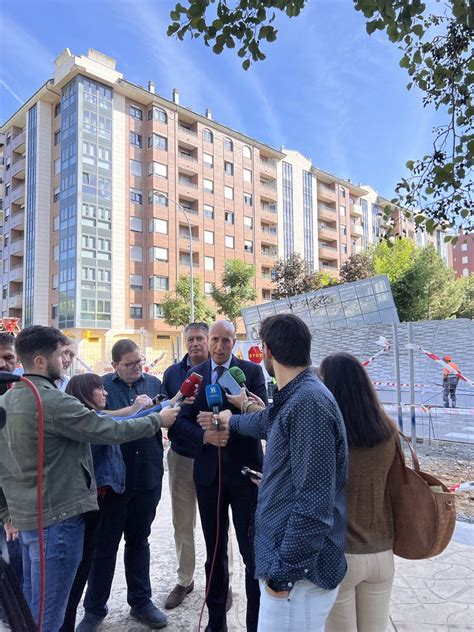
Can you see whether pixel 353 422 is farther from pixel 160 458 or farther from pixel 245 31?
pixel 245 31

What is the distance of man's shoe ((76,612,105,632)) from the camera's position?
304cm

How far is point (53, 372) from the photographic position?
2455mm

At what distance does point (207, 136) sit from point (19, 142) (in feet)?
58.6

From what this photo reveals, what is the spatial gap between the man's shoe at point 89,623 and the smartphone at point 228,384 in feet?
5.85

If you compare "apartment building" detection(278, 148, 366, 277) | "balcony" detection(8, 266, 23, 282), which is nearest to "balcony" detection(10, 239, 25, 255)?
"balcony" detection(8, 266, 23, 282)

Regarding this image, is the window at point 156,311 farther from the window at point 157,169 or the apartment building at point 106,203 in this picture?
the window at point 157,169

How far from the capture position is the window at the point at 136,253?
130ft

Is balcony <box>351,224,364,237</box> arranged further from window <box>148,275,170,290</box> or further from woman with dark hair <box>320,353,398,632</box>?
woman with dark hair <box>320,353,398,632</box>

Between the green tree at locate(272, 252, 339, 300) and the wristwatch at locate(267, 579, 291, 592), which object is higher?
the green tree at locate(272, 252, 339, 300)

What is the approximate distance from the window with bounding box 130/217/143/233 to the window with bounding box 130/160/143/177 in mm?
3954

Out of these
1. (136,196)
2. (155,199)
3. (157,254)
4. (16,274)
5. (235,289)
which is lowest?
(235,289)

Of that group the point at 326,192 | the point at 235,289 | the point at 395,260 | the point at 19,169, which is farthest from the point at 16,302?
the point at 326,192

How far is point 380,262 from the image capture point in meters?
35.6

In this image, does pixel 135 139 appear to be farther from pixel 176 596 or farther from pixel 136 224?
pixel 176 596
